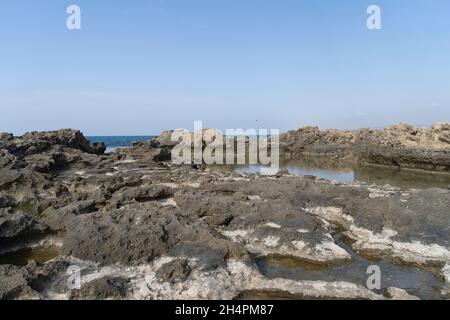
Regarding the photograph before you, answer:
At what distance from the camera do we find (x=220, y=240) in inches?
279

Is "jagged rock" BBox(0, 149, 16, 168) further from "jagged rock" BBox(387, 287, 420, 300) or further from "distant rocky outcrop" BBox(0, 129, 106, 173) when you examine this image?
"jagged rock" BBox(387, 287, 420, 300)

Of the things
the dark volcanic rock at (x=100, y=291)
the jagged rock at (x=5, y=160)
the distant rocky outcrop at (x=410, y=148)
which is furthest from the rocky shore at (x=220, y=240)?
the distant rocky outcrop at (x=410, y=148)

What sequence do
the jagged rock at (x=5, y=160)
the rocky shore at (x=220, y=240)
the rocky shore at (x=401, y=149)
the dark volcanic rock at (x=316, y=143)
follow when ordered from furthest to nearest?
1. the dark volcanic rock at (x=316, y=143)
2. the rocky shore at (x=401, y=149)
3. the jagged rock at (x=5, y=160)
4. the rocky shore at (x=220, y=240)

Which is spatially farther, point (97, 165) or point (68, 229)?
point (97, 165)

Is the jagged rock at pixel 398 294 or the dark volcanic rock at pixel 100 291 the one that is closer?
Result: the dark volcanic rock at pixel 100 291

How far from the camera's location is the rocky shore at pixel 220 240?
5637 mm

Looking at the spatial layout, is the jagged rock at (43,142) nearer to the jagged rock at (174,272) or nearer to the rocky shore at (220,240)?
the rocky shore at (220,240)

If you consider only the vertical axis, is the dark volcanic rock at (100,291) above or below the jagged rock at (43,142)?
below

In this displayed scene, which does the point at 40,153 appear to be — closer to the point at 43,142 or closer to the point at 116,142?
the point at 43,142

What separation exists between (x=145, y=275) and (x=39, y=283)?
5.24 ft

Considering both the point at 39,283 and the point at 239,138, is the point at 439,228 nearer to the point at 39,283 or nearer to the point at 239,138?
the point at 39,283
